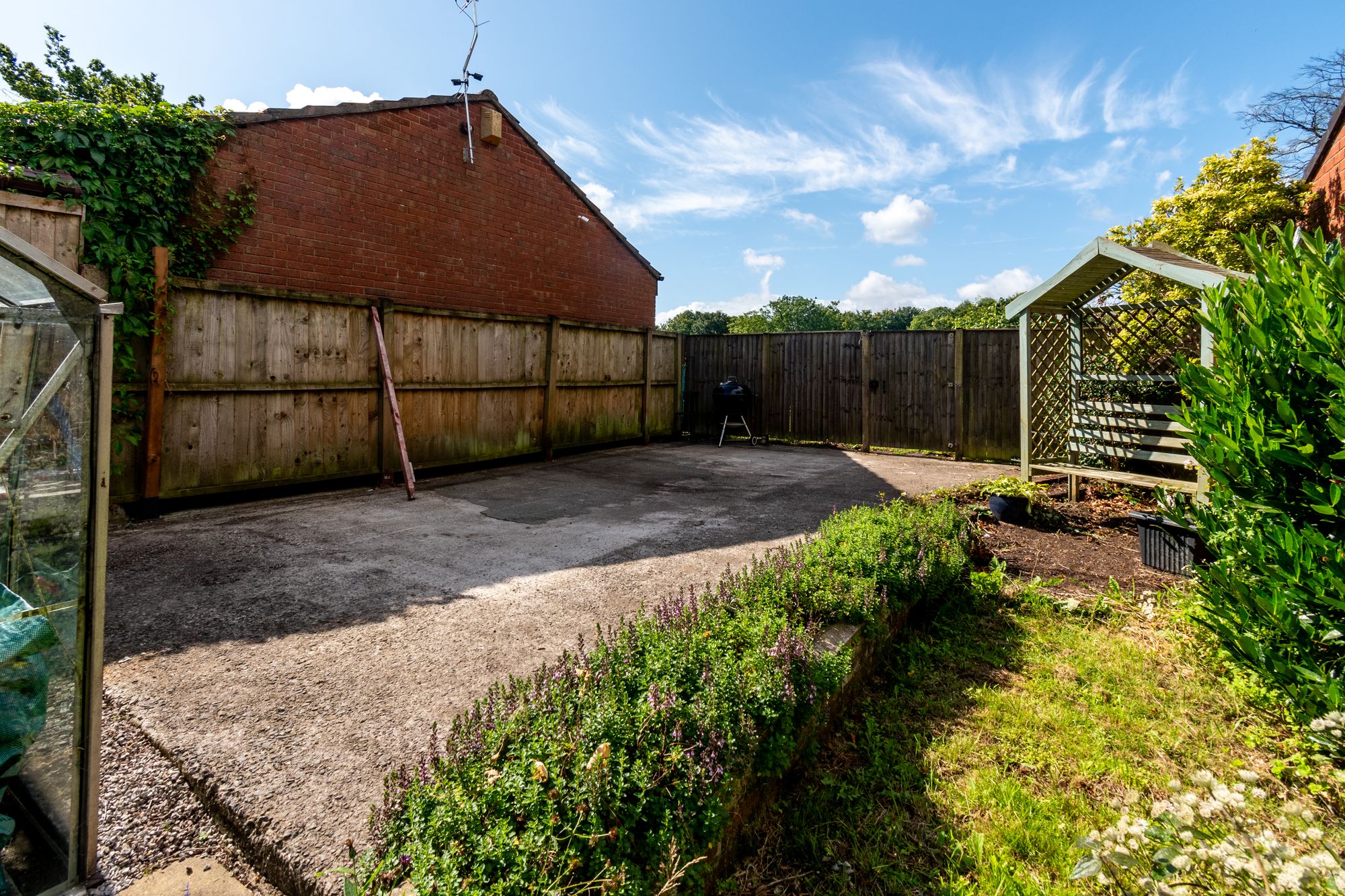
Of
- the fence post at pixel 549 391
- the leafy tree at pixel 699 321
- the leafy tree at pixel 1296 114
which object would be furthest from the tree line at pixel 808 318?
the fence post at pixel 549 391

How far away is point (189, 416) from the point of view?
5.01 m

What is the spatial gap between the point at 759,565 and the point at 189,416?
497 cm

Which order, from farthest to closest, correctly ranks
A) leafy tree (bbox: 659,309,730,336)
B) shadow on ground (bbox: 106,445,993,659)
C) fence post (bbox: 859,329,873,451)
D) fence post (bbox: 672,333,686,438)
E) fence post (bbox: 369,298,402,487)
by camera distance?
1. leafy tree (bbox: 659,309,730,336)
2. fence post (bbox: 672,333,686,438)
3. fence post (bbox: 859,329,873,451)
4. fence post (bbox: 369,298,402,487)
5. shadow on ground (bbox: 106,445,993,659)

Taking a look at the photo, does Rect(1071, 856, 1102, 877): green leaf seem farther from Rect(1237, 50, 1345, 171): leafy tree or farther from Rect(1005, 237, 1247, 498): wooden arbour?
Rect(1237, 50, 1345, 171): leafy tree

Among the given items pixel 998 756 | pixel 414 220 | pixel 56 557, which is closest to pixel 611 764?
pixel 56 557

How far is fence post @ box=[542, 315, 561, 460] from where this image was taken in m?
8.20

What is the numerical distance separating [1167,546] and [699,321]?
71268mm

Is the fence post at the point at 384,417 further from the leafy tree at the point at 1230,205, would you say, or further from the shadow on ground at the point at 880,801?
the leafy tree at the point at 1230,205

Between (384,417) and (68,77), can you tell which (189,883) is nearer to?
(384,417)

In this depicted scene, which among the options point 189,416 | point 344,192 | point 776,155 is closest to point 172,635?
point 189,416

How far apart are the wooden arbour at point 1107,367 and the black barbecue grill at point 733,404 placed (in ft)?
16.0

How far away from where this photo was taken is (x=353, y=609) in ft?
9.82

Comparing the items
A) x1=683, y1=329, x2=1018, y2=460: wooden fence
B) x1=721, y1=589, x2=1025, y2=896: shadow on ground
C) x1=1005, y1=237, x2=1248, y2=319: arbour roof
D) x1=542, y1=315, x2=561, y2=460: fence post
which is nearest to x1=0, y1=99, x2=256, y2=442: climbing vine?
x1=542, y1=315, x2=561, y2=460: fence post

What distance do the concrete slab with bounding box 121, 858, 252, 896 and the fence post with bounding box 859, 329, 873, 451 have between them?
933 centimetres
